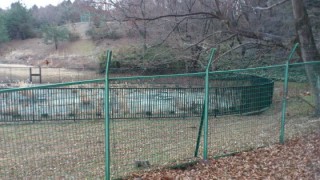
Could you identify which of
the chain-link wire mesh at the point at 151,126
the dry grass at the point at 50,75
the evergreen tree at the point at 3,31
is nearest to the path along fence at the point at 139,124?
the chain-link wire mesh at the point at 151,126

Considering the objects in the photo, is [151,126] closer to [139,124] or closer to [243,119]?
[139,124]

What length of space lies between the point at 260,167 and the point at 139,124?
2492 millimetres

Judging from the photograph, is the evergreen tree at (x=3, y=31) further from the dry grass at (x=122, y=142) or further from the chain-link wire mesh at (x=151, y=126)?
the dry grass at (x=122, y=142)

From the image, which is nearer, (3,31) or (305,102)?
(305,102)

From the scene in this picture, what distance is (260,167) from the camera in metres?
6.14

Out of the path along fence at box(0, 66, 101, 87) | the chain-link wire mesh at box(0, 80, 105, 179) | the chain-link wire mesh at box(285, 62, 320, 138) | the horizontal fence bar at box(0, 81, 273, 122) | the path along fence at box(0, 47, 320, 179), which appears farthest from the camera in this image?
the path along fence at box(0, 66, 101, 87)

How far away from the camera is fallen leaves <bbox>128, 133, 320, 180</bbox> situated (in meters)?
5.73

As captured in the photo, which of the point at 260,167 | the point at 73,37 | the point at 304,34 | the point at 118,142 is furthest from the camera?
the point at 73,37

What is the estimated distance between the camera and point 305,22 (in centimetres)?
1272

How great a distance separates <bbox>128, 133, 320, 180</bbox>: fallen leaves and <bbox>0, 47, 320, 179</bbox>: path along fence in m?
0.29

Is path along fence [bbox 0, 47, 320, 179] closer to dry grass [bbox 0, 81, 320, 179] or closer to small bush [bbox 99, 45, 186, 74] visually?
dry grass [bbox 0, 81, 320, 179]

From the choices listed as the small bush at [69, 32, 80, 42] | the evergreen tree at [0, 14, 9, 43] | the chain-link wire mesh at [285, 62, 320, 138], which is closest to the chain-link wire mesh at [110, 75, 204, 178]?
the chain-link wire mesh at [285, 62, 320, 138]

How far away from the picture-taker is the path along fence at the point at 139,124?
6.27 m

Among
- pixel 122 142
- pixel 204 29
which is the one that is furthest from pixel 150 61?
pixel 122 142
